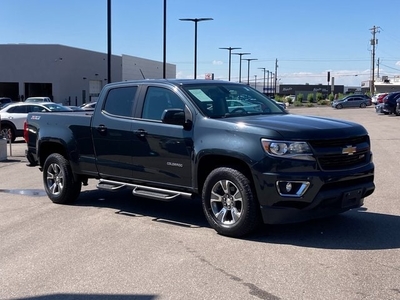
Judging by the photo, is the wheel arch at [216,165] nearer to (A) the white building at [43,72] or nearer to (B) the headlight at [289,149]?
(B) the headlight at [289,149]

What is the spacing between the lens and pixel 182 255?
6078mm

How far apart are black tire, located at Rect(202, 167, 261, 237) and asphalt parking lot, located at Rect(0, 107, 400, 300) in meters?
0.17

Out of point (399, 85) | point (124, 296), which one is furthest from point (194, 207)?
point (399, 85)

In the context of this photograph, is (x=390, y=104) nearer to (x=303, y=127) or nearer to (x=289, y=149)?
→ (x=303, y=127)

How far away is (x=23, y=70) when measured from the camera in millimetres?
61562

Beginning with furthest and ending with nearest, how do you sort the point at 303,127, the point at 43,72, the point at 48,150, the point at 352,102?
the point at 352,102, the point at 43,72, the point at 48,150, the point at 303,127

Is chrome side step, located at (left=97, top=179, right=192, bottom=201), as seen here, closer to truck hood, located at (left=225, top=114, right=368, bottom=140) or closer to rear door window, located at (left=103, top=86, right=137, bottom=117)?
rear door window, located at (left=103, top=86, right=137, bottom=117)

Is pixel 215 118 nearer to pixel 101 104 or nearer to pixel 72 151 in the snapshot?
pixel 101 104

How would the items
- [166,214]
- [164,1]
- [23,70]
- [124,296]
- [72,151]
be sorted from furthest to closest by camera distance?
1. [23,70]
2. [164,1]
3. [72,151]
4. [166,214]
5. [124,296]

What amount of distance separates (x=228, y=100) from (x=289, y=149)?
1.68 meters

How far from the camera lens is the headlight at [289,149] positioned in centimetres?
620

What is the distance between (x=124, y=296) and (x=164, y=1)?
2807cm

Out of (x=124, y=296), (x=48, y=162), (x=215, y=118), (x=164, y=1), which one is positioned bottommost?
(x=124, y=296)

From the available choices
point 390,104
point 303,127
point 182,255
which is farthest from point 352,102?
point 182,255
